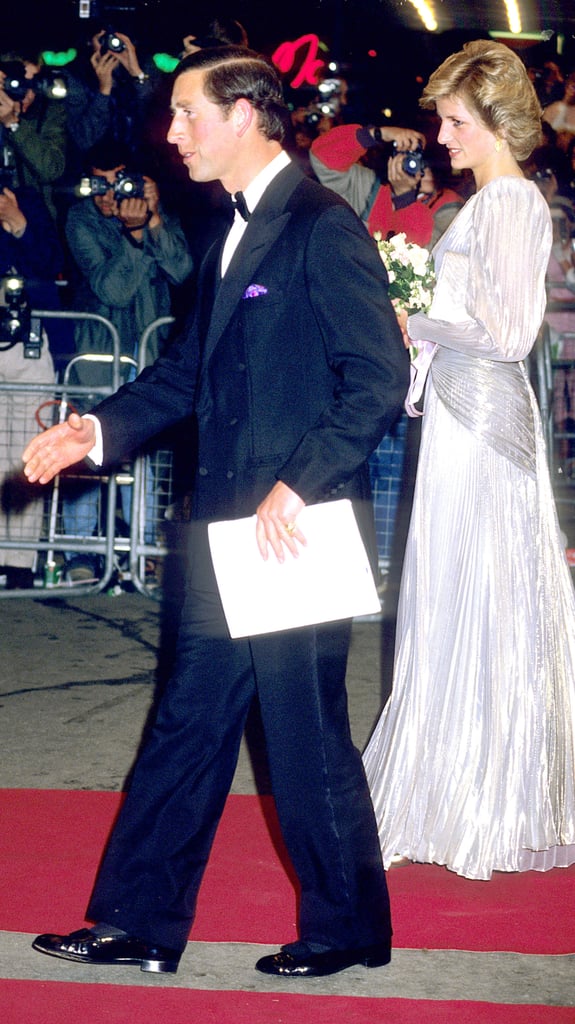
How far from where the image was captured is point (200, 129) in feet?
10.4

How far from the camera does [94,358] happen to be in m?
8.13

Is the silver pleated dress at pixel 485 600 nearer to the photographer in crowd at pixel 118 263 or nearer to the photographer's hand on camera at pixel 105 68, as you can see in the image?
the photographer in crowd at pixel 118 263

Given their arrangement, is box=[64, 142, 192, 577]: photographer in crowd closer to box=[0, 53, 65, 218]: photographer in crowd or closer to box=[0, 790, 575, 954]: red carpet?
box=[0, 53, 65, 218]: photographer in crowd

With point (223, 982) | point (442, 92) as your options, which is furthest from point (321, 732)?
point (442, 92)

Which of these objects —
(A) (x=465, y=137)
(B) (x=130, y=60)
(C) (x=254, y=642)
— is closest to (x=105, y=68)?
(B) (x=130, y=60)

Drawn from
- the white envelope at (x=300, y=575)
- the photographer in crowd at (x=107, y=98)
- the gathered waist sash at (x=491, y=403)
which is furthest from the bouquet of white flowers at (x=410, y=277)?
the photographer in crowd at (x=107, y=98)

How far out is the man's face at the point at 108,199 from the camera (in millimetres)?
8430

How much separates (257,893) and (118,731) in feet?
6.00

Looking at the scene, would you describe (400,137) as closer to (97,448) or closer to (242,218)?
(242,218)

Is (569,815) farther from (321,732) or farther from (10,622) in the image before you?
(10,622)

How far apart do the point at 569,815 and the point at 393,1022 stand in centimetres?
123

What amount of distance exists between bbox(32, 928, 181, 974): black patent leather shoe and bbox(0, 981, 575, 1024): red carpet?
8cm

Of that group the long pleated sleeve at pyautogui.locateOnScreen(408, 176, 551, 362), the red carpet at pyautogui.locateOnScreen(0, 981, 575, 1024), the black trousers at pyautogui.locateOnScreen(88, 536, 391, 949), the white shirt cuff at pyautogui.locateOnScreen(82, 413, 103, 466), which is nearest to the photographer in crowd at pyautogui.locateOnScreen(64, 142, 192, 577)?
the long pleated sleeve at pyautogui.locateOnScreen(408, 176, 551, 362)

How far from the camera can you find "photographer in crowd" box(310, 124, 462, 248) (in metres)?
8.05
